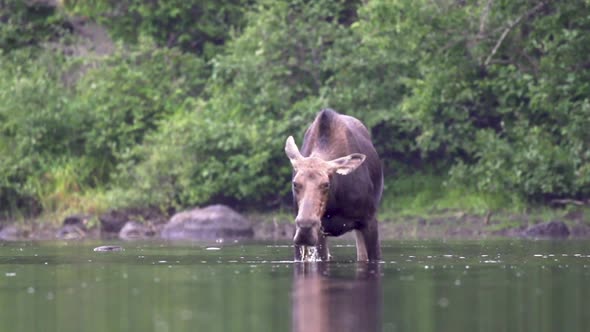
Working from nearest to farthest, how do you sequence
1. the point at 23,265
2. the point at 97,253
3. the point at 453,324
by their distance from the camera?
the point at 453,324, the point at 23,265, the point at 97,253

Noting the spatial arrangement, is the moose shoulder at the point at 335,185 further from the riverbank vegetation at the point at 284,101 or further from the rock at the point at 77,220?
the rock at the point at 77,220

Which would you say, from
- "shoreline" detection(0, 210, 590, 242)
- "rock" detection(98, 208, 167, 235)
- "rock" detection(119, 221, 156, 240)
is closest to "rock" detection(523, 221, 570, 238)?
"shoreline" detection(0, 210, 590, 242)

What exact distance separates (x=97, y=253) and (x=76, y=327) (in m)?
8.44

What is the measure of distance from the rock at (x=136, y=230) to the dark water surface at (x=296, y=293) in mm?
10395

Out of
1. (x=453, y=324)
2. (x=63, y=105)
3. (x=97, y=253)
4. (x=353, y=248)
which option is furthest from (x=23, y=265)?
(x=63, y=105)

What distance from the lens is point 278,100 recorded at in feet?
91.1

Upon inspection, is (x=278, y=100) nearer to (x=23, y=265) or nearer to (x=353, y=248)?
(x=353, y=248)

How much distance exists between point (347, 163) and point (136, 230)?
13.7m

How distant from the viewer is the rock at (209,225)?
25.4 metres

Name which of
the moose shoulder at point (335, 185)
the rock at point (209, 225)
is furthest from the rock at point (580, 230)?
the moose shoulder at point (335, 185)

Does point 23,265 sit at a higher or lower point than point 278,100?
lower

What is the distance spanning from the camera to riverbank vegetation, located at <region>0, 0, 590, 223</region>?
2411cm

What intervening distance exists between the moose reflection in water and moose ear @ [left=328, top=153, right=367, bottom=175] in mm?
1243

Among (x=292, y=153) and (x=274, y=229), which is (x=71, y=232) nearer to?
(x=274, y=229)
